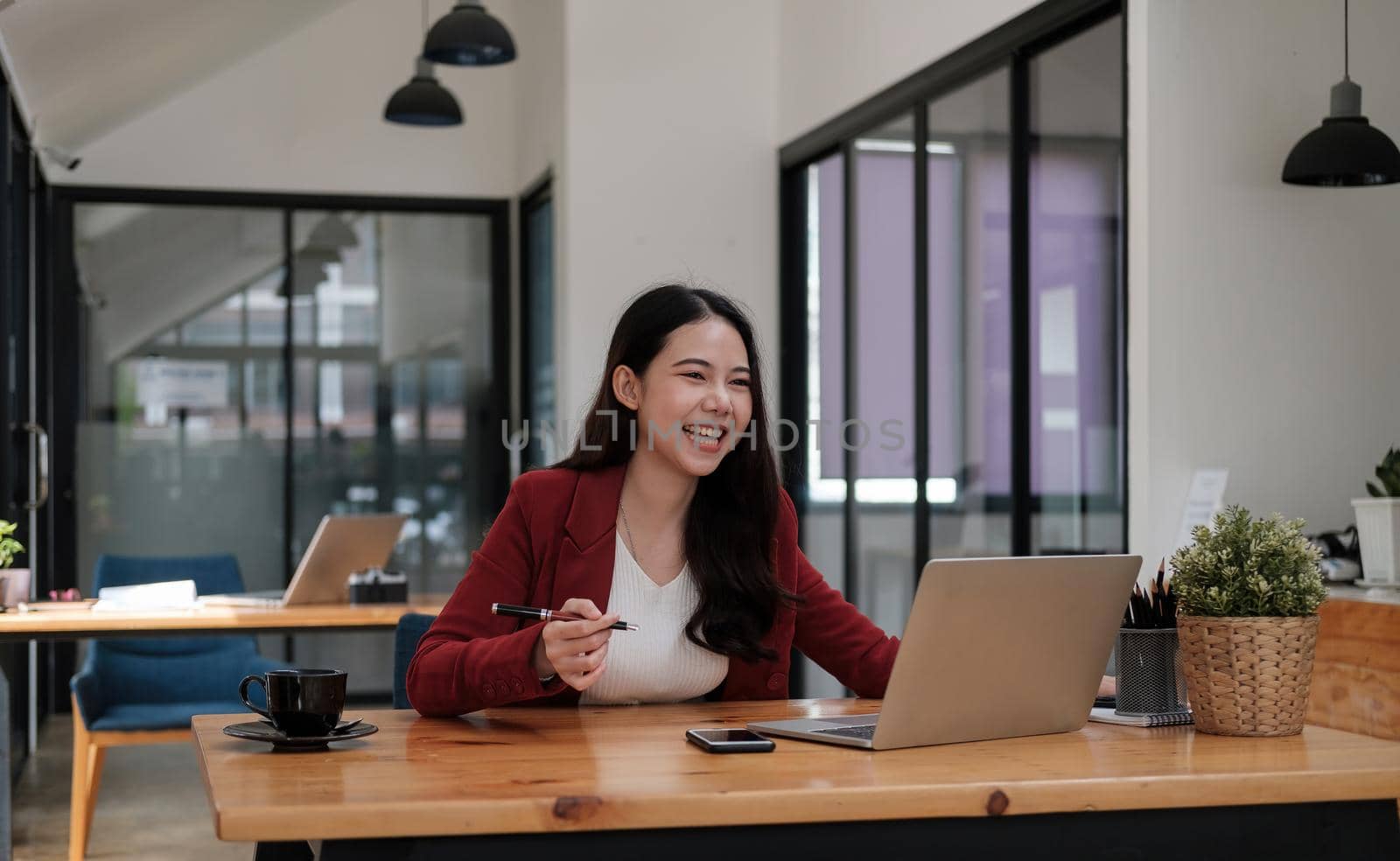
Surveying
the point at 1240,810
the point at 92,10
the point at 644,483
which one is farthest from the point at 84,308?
the point at 1240,810

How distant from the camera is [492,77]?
25.2 feet

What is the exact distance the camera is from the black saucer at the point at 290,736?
1.72 metres

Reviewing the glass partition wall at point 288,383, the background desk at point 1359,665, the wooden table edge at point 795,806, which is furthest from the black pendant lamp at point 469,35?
the wooden table edge at point 795,806

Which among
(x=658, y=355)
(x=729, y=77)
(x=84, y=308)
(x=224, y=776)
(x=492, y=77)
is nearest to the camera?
(x=224, y=776)

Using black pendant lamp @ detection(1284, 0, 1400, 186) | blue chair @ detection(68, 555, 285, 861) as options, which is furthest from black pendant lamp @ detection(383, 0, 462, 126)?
black pendant lamp @ detection(1284, 0, 1400, 186)

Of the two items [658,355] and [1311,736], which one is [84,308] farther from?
[1311,736]

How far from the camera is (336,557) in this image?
455 centimetres

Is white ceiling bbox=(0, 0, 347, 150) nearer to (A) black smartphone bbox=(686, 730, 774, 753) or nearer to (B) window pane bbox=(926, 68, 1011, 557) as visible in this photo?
(B) window pane bbox=(926, 68, 1011, 557)

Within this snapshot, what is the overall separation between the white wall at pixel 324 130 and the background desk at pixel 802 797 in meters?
6.00

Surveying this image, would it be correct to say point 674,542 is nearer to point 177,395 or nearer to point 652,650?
point 652,650

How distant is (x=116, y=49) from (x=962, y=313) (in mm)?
3137

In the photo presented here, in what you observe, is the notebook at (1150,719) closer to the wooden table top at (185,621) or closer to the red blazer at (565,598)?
the red blazer at (565,598)

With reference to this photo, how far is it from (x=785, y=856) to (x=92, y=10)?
4210mm

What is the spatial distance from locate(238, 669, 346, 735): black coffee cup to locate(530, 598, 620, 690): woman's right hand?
25cm
